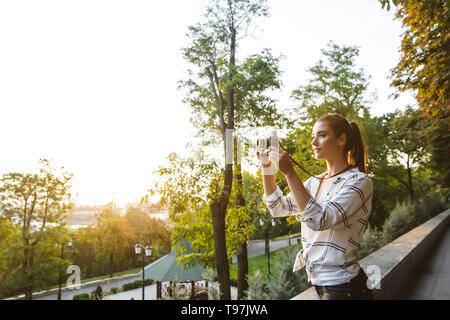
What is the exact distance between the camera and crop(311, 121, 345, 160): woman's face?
100 cm

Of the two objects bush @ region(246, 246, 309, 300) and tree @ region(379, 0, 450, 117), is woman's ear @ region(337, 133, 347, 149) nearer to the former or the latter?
tree @ region(379, 0, 450, 117)

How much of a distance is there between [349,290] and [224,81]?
636cm

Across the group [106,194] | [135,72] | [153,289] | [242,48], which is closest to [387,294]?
[242,48]

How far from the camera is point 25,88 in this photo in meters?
16.1

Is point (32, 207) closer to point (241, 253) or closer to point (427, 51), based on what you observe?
point (241, 253)

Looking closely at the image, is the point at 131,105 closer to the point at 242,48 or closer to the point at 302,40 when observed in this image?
the point at 242,48

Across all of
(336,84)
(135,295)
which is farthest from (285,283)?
(135,295)

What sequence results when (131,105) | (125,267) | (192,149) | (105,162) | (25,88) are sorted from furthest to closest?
(125,267) → (25,88) → (105,162) → (131,105) → (192,149)

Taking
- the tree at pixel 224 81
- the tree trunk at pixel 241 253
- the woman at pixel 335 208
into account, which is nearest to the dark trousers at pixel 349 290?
the woman at pixel 335 208

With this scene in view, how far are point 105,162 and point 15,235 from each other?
7025mm

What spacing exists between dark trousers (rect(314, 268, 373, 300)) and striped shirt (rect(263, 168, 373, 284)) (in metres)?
0.04

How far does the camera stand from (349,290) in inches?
34.4

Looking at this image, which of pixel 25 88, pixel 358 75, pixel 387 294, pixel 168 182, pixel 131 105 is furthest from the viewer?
pixel 25 88
